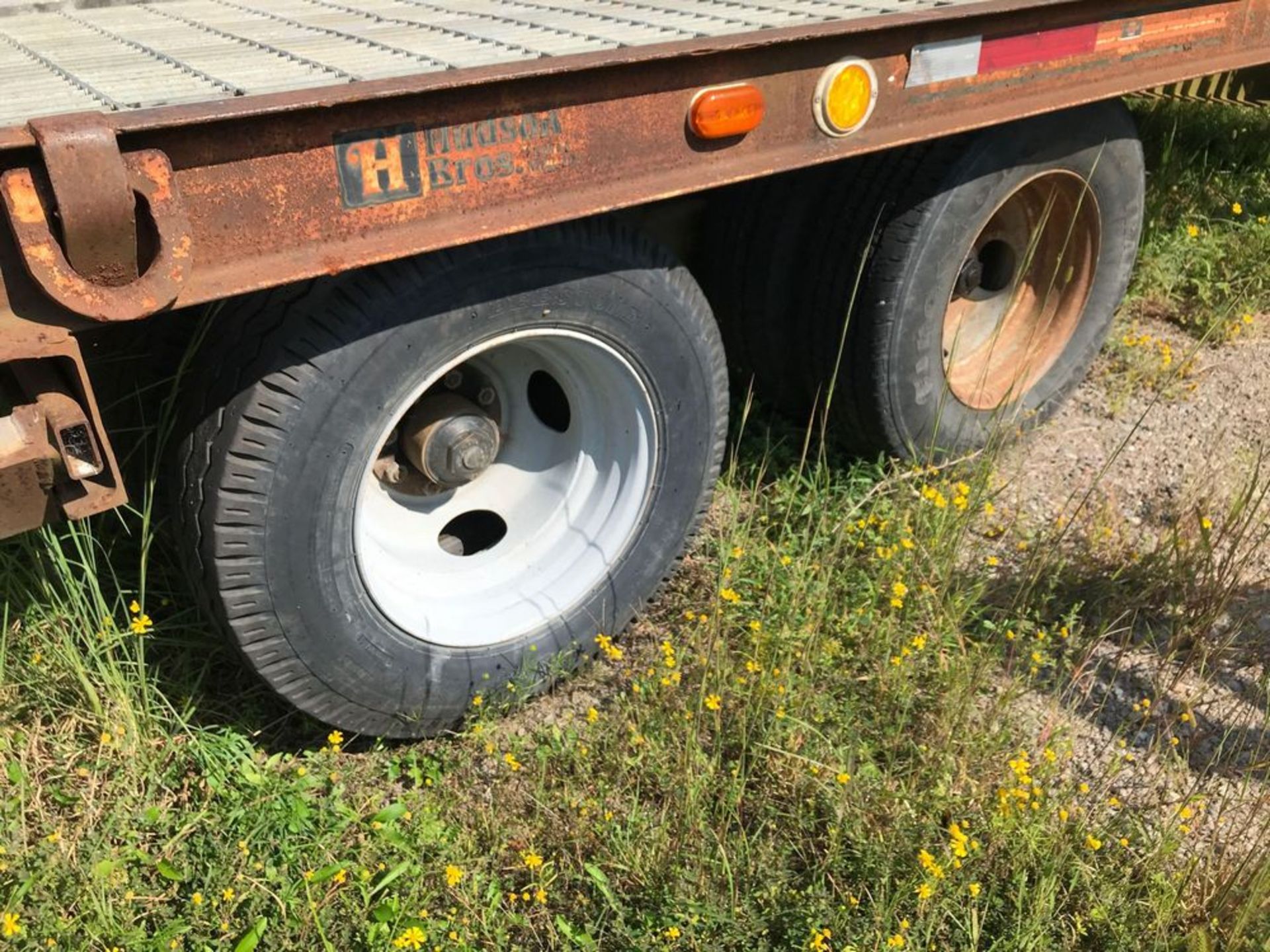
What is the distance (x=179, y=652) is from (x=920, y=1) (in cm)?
213

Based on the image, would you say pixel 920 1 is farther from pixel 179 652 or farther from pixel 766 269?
pixel 179 652

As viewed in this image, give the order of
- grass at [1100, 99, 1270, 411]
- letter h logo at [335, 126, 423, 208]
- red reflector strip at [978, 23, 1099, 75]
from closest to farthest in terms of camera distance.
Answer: letter h logo at [335, 126, 423, 208], red reflector strip at [978, 23, 1099, 75], grass at [1100, 99, 1270, 411]

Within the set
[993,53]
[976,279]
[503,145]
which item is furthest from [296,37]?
[976,279]

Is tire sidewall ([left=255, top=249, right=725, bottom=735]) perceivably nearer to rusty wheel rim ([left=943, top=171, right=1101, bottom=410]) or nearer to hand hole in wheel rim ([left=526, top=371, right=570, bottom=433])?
hand hole in wheel rim ([left=526, top=371, right=570, bottom=433])

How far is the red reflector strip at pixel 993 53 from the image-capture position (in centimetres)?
Answer: 232

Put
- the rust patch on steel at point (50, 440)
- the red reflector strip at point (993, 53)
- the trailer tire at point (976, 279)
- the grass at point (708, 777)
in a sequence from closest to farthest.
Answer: the rust patch on steel at point (50, 440) < the grass at point (708, 777) < the red reflector strip at point (993, 53) < the trailer tire at point (976, 279)

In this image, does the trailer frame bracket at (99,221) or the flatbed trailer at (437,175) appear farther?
the flatbed trailer at (437,175)

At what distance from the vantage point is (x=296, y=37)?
2.14 m

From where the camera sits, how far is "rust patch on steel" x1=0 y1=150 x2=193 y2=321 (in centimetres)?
143

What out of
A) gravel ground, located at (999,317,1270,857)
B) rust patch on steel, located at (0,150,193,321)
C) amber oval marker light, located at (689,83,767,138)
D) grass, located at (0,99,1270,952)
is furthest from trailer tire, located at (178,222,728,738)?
gravel ground, located at (999,317,1270,857)

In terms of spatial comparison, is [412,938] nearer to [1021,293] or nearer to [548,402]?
[548,402]

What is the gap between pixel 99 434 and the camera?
5.40ft

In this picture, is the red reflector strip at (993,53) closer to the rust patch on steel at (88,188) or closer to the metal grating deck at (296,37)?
the metal grating deck at (296,37)

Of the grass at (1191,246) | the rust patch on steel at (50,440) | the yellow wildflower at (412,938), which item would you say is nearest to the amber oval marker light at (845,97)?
the rust patch on steel at (50,440)
